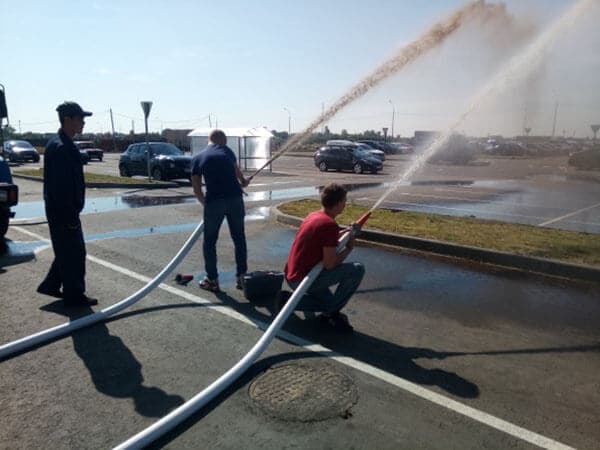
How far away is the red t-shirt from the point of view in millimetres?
4574

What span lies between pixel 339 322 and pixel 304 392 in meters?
1.32

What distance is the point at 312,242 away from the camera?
4.65m

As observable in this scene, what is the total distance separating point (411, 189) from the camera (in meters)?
18.7

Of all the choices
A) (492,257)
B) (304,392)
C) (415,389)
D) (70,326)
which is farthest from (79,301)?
(492,257)

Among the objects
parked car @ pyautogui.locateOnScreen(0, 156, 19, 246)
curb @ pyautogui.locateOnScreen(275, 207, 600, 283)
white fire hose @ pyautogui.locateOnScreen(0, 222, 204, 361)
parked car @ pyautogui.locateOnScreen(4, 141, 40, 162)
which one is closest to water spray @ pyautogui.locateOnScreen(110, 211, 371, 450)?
white fire hose @ pyautogui.locateOnScreen(0, 222, 204, 361)

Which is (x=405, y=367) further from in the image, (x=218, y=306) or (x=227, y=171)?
(x=227, y=171)

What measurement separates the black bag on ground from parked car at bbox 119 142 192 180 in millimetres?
15084

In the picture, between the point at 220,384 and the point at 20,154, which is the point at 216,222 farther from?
the point at 20,154

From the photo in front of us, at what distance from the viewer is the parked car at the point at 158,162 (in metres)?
20.0

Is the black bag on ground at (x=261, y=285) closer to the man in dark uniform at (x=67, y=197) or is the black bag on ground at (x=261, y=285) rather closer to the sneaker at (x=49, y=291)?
the man in dark uniform at (x=67, y=197)

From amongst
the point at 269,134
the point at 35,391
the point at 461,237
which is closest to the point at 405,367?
the point at 35,391

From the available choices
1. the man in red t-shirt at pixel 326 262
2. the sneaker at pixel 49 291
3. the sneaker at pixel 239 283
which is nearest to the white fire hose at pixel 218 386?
the man in red t-shirt at pixel 326 262

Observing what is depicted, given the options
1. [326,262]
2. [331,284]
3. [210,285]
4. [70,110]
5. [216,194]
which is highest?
[70,110]

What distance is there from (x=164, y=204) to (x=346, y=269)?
32.8ft
